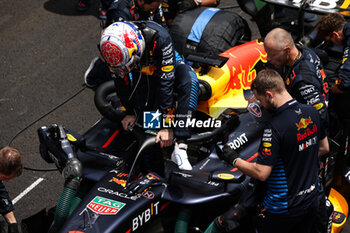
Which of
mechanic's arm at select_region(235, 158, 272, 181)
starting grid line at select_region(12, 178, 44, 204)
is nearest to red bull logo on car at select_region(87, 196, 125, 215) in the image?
mechanic's arm at select_region(235, 158, 272, 181)

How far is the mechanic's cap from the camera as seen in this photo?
14.0 ft

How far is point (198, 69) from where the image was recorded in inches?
212

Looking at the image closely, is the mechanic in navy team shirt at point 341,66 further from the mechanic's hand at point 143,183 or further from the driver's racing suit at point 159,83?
the mechanic's hand at point 143,183

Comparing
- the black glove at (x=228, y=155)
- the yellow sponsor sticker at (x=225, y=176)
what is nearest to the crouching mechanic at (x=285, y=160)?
the black glove at (x=228, y=155)

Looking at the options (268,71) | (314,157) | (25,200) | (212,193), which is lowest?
(25,200)

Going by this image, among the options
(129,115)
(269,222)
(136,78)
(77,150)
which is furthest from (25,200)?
(269,222)

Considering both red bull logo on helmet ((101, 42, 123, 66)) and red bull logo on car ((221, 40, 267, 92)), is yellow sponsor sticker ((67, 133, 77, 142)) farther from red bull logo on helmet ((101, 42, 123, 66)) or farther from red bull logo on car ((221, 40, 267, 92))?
red bull logo on car ((221, 40, 267, 92))

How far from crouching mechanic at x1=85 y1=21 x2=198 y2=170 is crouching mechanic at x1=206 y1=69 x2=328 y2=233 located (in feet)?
2.78

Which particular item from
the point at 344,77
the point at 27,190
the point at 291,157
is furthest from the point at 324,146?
the point at 27,190

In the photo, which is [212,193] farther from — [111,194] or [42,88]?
[42,88]

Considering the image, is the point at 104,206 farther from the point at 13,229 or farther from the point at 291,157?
the point at 291,157

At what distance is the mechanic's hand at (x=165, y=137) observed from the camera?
185 inches

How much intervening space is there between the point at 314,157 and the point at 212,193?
1.04m

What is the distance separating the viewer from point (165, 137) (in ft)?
15.4
